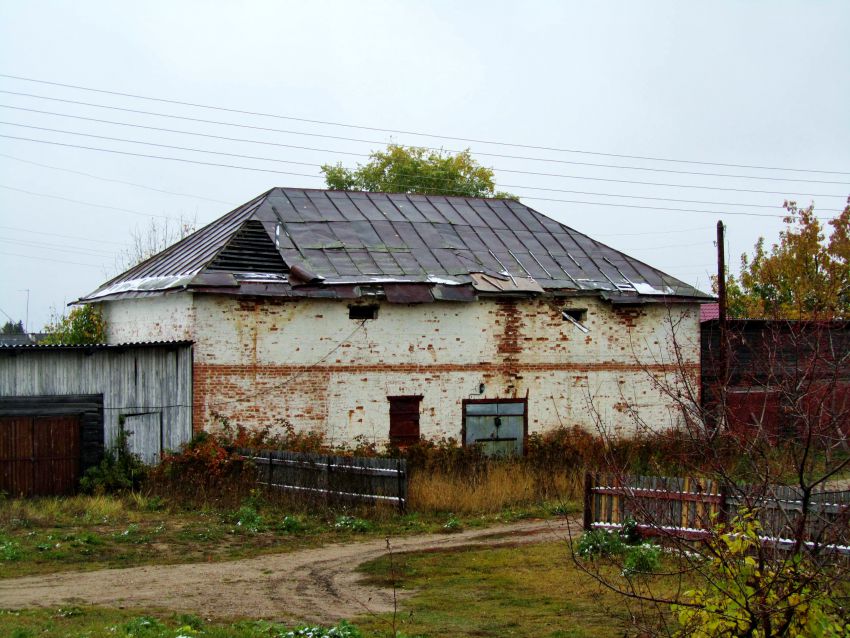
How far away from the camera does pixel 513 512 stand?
53.5 ft

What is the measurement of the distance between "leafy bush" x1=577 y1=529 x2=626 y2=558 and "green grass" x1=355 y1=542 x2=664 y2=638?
1.04 feet

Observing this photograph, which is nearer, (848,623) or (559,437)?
(848,623)

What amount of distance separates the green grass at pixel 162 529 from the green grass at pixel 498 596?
6.61ft

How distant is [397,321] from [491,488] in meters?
4.46

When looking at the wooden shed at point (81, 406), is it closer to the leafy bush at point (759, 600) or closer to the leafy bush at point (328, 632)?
the leafy bush at point (328, 632)

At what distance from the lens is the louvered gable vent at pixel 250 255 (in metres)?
19.0

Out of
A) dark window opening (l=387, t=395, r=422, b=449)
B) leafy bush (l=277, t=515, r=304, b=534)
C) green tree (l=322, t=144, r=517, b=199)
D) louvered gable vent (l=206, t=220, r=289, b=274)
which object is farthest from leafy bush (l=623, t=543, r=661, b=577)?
green tree (l=322, t=144, r=517, b=199)

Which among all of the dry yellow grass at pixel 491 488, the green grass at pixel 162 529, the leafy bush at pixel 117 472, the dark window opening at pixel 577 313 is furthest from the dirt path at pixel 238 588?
the dark window opening at pixel 577 313

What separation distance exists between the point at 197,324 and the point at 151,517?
4.29 metres

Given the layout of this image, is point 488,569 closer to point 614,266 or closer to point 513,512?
point 513,512

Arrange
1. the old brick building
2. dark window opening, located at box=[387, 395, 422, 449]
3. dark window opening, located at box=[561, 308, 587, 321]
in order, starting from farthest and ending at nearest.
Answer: dark window opening, located at box=[561, 308, 587, 321] → dark window opening, located at box=[387, 395, 422, 449] → the old brick building

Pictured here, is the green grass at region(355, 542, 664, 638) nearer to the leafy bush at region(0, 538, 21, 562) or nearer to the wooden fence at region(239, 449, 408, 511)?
the wooden fence at region(239, 449, 408, 511)

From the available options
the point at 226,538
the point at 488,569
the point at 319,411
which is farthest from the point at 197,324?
the point at 488,569

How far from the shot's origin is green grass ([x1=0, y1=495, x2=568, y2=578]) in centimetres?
1230
